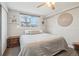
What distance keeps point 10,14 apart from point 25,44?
595mm

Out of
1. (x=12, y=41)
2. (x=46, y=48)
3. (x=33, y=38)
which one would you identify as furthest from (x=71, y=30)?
(x=12, y=41)

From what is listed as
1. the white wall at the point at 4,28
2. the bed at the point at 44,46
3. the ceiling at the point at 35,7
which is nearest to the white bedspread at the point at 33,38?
the bed at the point at 44,46

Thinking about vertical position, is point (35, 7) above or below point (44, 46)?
above

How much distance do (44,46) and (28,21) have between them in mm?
529

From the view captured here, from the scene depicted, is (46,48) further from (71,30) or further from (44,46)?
(71,30)

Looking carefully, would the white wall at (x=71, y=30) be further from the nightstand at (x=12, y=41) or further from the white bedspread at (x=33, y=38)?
the nightstand at (x=12, y=41)

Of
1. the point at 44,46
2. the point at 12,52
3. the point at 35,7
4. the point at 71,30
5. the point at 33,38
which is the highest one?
the point at 35,7

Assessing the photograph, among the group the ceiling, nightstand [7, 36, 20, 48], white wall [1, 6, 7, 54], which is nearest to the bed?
nightstand [7, 36, 20, 48]

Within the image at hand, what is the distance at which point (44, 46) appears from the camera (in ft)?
5.27

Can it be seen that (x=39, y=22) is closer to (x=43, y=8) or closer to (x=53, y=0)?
(x=43, y=8)

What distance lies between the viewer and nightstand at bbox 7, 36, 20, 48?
165 centimetres

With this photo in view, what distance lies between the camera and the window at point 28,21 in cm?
165

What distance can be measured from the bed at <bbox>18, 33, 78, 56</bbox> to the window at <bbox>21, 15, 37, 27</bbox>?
20 centimetres

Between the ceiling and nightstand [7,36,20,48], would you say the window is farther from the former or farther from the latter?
nightstand [7,36,20,48]
